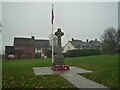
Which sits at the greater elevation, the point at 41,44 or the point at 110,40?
the point at 110,40

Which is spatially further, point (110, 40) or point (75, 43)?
point (75, 43)

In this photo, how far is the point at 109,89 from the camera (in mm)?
4746

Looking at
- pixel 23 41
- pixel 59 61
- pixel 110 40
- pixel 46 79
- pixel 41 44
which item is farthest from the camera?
pixel 41 44

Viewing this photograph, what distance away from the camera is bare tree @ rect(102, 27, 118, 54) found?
37281mm

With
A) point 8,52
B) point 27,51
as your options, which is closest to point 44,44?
point 27,51

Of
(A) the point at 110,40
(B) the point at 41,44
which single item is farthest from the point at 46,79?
(B) the point at 41,44

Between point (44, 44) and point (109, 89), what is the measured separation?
176 feet

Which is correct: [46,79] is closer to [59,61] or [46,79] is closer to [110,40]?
[59,61]

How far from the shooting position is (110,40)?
39219mm

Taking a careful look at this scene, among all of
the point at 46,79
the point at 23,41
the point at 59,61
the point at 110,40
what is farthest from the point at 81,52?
the point at 46,79

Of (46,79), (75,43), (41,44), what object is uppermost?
(75,43)

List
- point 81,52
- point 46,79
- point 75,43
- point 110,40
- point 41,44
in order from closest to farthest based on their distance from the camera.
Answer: point 46,79, point 81,52, point 110,40, point 41,44, point 75,43

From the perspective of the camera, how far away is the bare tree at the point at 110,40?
37.3m

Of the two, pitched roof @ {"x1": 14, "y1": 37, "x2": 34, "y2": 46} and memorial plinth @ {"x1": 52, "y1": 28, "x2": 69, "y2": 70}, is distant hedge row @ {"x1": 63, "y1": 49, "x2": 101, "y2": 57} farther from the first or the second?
memorial plinth @ {"x1": 52, "y1": 28, "x2": 69, "y2": 70}
